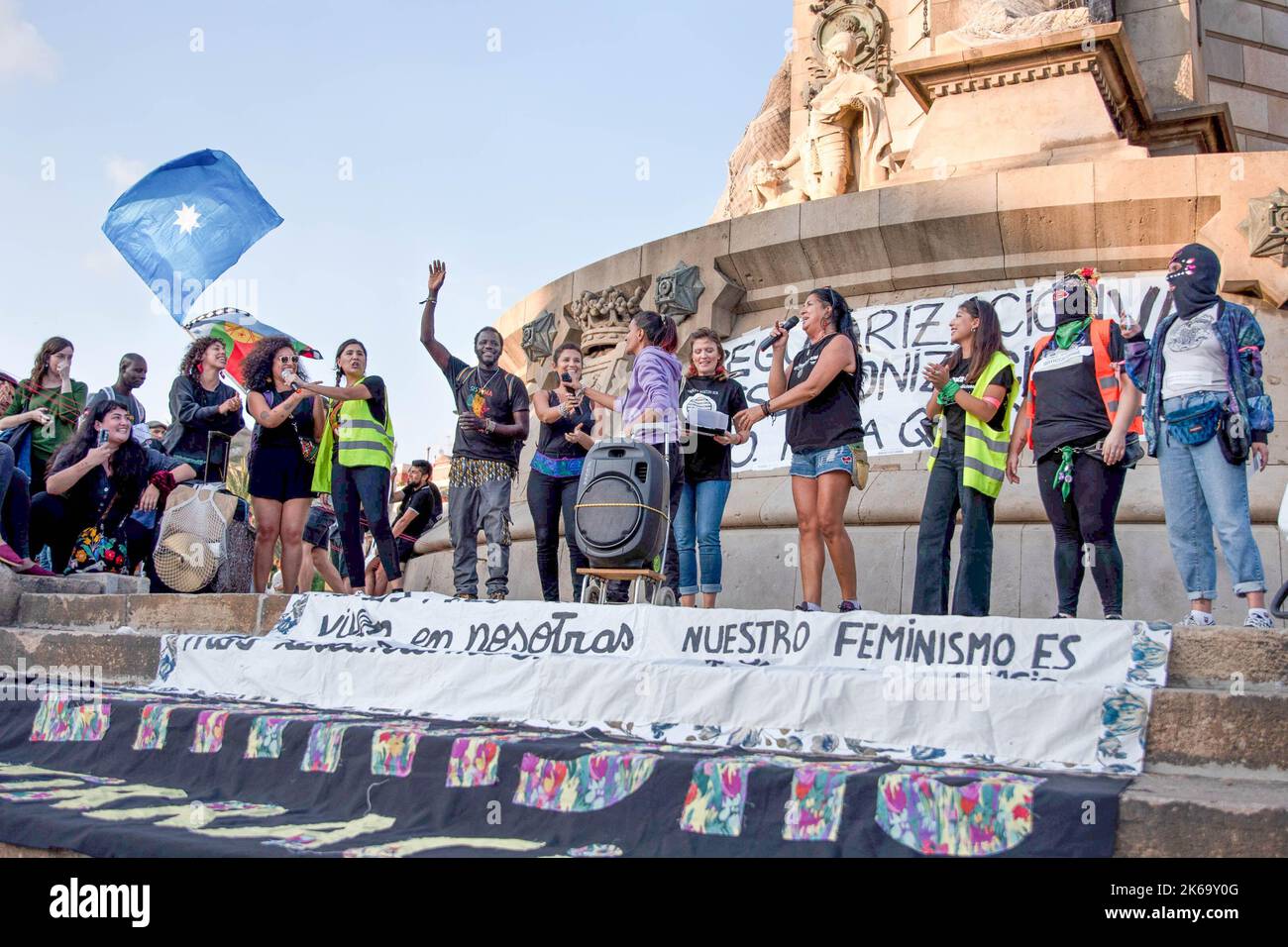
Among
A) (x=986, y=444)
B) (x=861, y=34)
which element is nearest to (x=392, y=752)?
(x=986, y=444)

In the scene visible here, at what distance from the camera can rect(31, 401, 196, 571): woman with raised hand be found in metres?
7.70

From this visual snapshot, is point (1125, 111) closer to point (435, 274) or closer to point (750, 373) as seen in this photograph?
point (750, 373)

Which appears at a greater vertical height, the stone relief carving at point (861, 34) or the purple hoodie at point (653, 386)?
the stone relief carving at point (861, 34)

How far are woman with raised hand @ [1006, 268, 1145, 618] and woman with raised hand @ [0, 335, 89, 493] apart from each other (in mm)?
6243

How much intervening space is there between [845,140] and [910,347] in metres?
4.37

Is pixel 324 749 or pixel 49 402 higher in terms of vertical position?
pixel 49 402

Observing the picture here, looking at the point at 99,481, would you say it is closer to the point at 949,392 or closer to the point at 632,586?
the point at 632,586

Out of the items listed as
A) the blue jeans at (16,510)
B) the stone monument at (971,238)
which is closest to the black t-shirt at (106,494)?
the blue jeans at (16,510)

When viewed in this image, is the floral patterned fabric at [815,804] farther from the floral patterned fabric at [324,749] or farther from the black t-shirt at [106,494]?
the black t-shirt at [106,494]

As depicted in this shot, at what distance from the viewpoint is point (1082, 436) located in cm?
564

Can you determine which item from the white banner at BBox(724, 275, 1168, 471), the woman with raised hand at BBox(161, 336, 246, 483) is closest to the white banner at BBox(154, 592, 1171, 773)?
the woman with raised hand at BBox(161, 336, 246, 483)

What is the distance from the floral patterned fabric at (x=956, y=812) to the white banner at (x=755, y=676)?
546 mm

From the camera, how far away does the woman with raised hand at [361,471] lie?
7.15 metres
